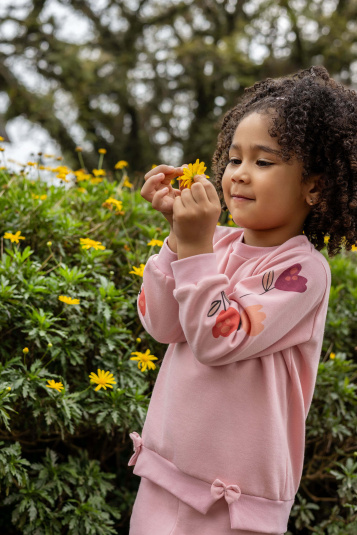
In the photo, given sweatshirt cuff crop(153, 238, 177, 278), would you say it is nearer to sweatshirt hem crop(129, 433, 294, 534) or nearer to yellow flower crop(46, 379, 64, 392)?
sweatshirt hem crop(129, 433, 294, 534)

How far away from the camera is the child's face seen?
124 cm

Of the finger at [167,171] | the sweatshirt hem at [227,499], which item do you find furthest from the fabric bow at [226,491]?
the finger at [167,171]

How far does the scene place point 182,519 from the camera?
1.29 metres

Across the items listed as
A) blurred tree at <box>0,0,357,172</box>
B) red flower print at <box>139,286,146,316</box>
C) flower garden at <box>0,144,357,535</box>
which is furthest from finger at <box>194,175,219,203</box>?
blurred tree at <box>0,0,357,172</box>

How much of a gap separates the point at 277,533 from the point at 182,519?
0.21m

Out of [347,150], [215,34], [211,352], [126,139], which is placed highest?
[215,34]

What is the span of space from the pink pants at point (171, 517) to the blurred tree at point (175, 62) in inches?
323

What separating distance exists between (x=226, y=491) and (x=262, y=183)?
0.64m

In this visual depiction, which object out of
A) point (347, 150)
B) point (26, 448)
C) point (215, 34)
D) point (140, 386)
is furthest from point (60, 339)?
point (215, 34)

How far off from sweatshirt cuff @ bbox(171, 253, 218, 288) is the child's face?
0.17 metres

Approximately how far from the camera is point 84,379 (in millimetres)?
2133

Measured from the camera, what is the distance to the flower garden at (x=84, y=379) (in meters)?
1.93

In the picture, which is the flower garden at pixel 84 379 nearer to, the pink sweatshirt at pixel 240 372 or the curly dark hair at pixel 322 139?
the pink sweatshirt at pixel 240 372

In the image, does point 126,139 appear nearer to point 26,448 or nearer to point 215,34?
point 215,34
